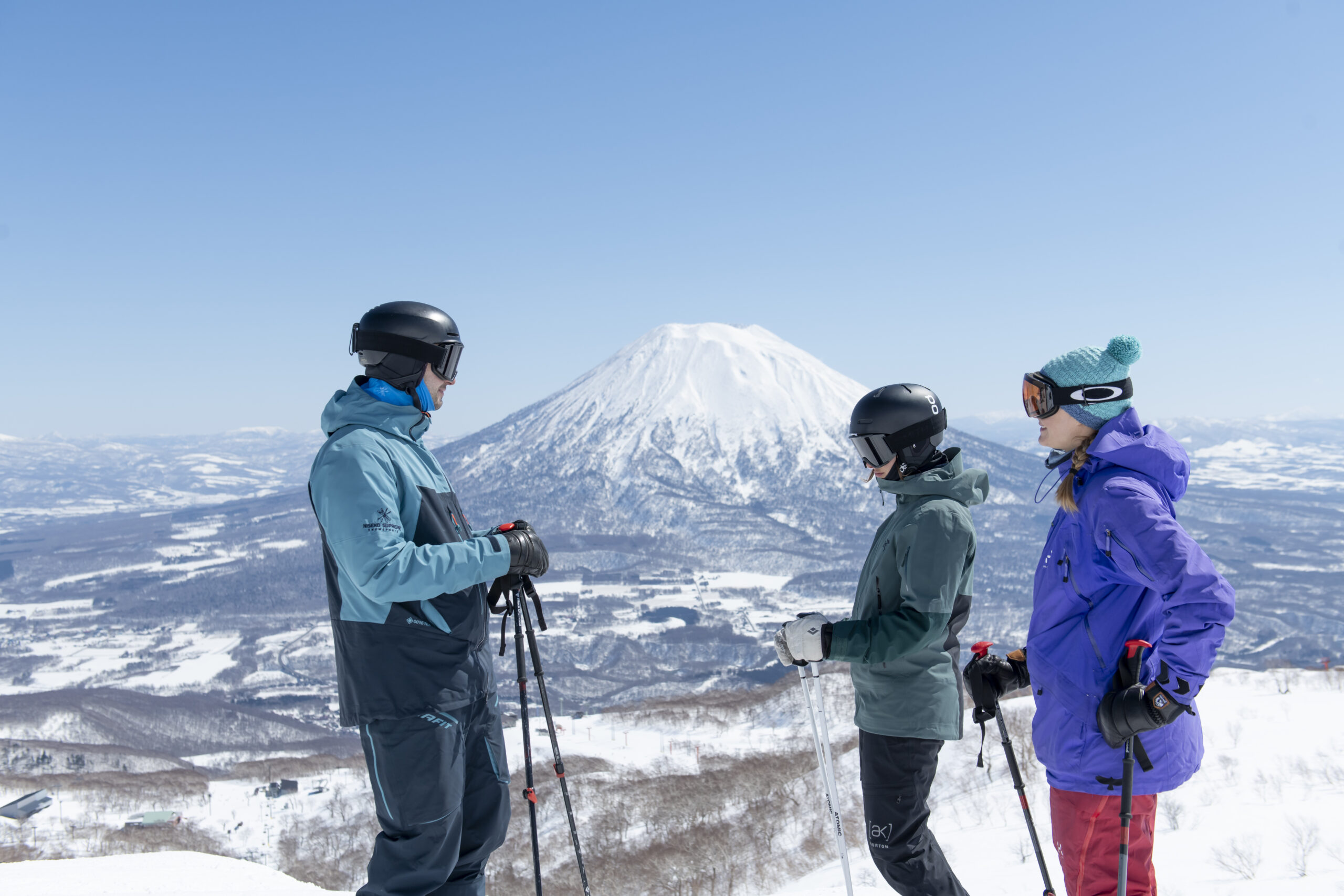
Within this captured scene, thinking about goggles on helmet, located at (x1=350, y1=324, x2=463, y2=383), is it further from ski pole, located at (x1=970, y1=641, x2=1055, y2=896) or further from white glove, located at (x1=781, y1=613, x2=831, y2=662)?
ski pole, located at (x1=970, y1=641, x2=1055, y2=896)

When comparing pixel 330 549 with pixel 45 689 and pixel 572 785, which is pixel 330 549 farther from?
pixel 45 689

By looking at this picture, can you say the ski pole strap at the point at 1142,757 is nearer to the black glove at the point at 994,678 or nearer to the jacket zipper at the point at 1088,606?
the jacket zipper at the point at 1088,606

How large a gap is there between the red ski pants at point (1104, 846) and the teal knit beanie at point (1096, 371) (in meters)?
1.55

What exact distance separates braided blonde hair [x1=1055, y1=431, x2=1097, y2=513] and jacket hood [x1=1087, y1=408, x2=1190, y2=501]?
0.09 m

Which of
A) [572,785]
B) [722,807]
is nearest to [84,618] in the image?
[572,785]

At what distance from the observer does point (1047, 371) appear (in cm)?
338

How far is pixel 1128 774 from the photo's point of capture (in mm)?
2900

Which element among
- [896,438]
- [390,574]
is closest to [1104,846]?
[896,438]

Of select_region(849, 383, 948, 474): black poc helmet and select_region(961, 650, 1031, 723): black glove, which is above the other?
select_region(849, 383, 948, 474): black poc helmet

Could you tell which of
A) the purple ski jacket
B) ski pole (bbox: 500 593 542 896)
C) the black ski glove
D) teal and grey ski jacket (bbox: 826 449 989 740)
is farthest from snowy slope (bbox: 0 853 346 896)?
the black ski glove

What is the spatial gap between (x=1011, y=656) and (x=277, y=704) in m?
144

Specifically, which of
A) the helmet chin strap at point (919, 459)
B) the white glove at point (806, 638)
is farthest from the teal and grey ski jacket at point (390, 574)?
the helmet chin strap at point (919, 459)

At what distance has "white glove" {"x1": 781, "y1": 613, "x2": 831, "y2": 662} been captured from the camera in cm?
357

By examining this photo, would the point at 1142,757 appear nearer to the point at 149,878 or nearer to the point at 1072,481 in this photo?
the point at 1072,481
